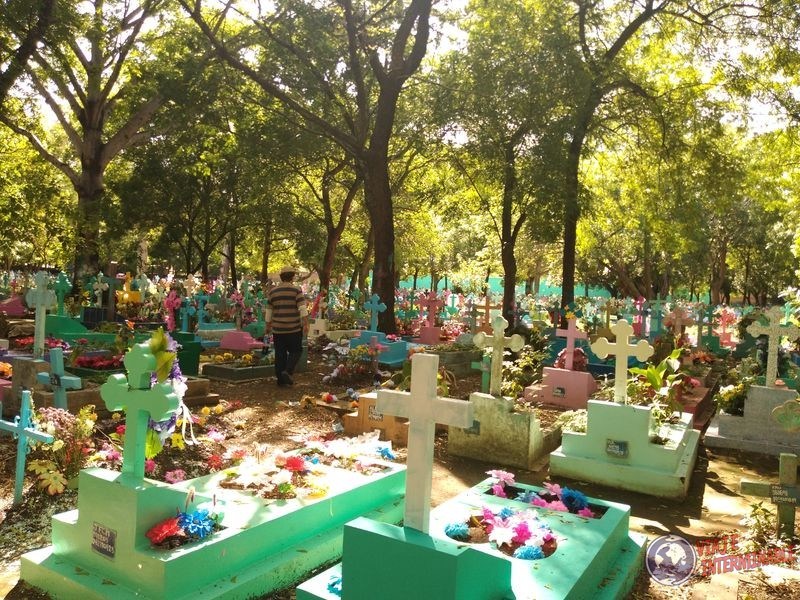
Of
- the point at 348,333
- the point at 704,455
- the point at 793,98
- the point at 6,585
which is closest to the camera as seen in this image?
the point at 6,585

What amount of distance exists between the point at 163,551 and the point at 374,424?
4.51 m

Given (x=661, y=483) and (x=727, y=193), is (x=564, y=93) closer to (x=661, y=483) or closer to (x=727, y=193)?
(x=727, y=193)

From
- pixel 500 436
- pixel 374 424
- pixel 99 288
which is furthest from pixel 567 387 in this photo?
pixel 99 288

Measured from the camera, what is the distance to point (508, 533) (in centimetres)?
386

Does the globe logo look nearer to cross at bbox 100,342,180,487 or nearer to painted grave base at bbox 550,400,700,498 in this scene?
painted grave base at bbox 550,400,700,498

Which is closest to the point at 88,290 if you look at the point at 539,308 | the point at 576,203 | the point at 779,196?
the point at 576,203

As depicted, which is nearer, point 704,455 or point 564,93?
point 704,455

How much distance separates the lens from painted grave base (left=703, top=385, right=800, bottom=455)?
300 inches

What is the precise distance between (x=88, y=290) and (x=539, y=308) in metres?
14.9

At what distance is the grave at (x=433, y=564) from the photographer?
9.09ft

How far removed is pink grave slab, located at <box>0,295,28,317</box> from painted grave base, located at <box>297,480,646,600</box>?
808 inches

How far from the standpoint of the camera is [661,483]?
20.0 feet

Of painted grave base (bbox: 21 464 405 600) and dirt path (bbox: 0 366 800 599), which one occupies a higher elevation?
painted grave base (bbox: 21 464 405 600)

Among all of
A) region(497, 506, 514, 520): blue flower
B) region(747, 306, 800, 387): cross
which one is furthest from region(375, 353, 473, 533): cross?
region(747, 306, 800, 387): cross
